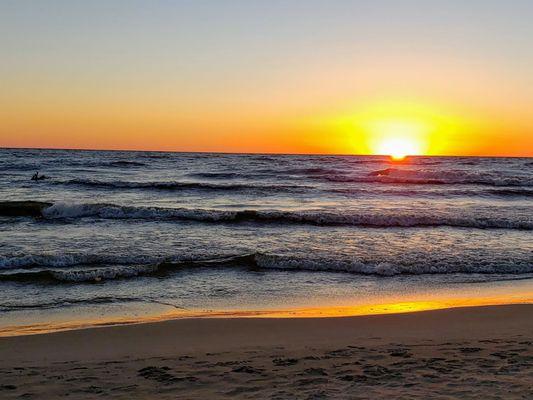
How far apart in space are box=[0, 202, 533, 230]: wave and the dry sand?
35.2 ft

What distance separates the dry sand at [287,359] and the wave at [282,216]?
10742mm

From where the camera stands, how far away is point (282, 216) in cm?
1942

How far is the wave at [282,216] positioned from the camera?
60.5ft

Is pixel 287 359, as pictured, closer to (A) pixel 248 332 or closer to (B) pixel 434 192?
(A) pixel 248 332

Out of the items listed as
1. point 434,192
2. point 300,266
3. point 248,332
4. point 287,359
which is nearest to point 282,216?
point 300,266

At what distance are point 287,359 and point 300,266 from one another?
577 centimetres

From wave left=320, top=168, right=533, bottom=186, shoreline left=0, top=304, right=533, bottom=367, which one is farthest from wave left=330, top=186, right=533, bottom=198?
shoreline left=0, top=304, right=533, bottom=367

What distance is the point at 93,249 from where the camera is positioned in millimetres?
12820

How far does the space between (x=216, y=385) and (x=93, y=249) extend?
28.3ft

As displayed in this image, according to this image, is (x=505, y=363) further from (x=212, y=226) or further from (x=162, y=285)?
(x=212, y=226)

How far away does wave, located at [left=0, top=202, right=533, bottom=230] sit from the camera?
18438 mm

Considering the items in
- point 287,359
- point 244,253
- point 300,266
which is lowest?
point 287,359

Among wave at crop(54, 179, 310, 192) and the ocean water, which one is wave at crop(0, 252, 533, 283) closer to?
the ocean water

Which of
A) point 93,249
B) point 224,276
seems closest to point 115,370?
point 224,276
